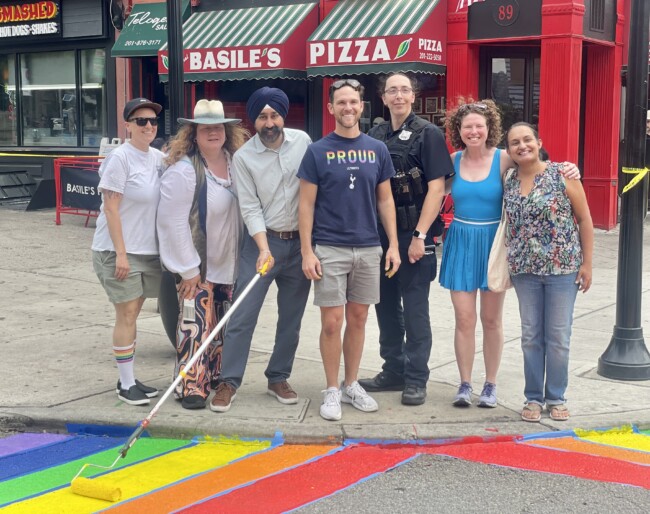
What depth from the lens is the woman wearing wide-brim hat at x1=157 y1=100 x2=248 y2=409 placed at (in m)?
5.71

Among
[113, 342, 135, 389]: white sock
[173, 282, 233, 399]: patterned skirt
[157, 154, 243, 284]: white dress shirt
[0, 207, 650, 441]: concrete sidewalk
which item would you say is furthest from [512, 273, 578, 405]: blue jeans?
[113, 342, 135, 389]: white sock

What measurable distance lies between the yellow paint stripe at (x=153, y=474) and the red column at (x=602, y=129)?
11.1 meters

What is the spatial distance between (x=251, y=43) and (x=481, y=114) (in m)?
10.7

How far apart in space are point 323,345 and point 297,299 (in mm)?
353

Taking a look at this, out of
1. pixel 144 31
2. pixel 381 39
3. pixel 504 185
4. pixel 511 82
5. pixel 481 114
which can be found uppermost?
pixel 144 31

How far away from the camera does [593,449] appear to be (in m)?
5.25

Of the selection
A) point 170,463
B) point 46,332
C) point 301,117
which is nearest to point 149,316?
A: point 46,332

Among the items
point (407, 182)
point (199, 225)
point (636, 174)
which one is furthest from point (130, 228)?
point (636, 174)

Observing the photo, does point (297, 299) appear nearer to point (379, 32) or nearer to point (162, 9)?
point (379, 32)

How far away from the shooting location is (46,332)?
26.3 feet

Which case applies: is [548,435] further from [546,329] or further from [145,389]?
[145,389]

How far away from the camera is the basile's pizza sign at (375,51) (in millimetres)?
14141

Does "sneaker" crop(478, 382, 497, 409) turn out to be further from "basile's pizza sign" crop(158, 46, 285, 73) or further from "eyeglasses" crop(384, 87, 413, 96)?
"basile's pizza sign" crop(158, 46, 285, 73)

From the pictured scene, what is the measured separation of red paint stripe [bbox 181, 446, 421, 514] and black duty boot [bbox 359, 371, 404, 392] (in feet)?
3.11
